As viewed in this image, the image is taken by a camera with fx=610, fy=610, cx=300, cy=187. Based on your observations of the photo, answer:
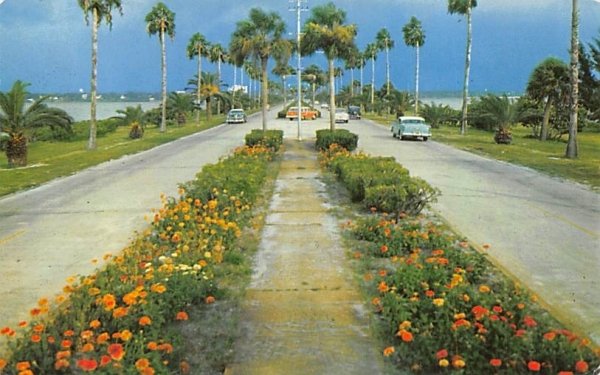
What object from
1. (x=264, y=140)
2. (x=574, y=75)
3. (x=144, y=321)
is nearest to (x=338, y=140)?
(x=264, y=140)

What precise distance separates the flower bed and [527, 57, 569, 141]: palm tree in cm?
3156

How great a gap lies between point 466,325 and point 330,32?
24.8m

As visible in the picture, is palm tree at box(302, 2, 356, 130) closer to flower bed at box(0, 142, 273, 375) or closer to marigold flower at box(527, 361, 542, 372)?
flower bed at box(0, 142, 273, 375)

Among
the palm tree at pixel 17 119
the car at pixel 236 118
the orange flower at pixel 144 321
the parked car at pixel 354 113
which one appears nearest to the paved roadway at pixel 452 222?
the orange flower at pixel 144 321

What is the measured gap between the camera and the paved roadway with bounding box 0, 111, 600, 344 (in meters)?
6.74

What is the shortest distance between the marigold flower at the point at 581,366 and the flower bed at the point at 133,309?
2483mm

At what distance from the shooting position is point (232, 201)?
377 inches

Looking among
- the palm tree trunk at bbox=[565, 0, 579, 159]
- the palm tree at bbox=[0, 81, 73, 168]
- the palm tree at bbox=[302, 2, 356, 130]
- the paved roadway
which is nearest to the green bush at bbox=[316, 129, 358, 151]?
the paved roadway

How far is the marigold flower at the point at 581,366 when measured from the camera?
11.6 ft

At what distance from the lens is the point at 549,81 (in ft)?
115

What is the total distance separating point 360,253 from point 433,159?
1556 centimetres

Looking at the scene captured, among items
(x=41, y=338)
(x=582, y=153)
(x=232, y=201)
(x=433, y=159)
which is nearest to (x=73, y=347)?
(x=41, y=338)

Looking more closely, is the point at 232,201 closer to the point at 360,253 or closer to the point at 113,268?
the point at 360,253

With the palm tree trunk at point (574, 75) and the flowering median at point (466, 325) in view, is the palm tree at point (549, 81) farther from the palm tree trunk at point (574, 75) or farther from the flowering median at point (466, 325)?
the flowering median at point (466, 325)
